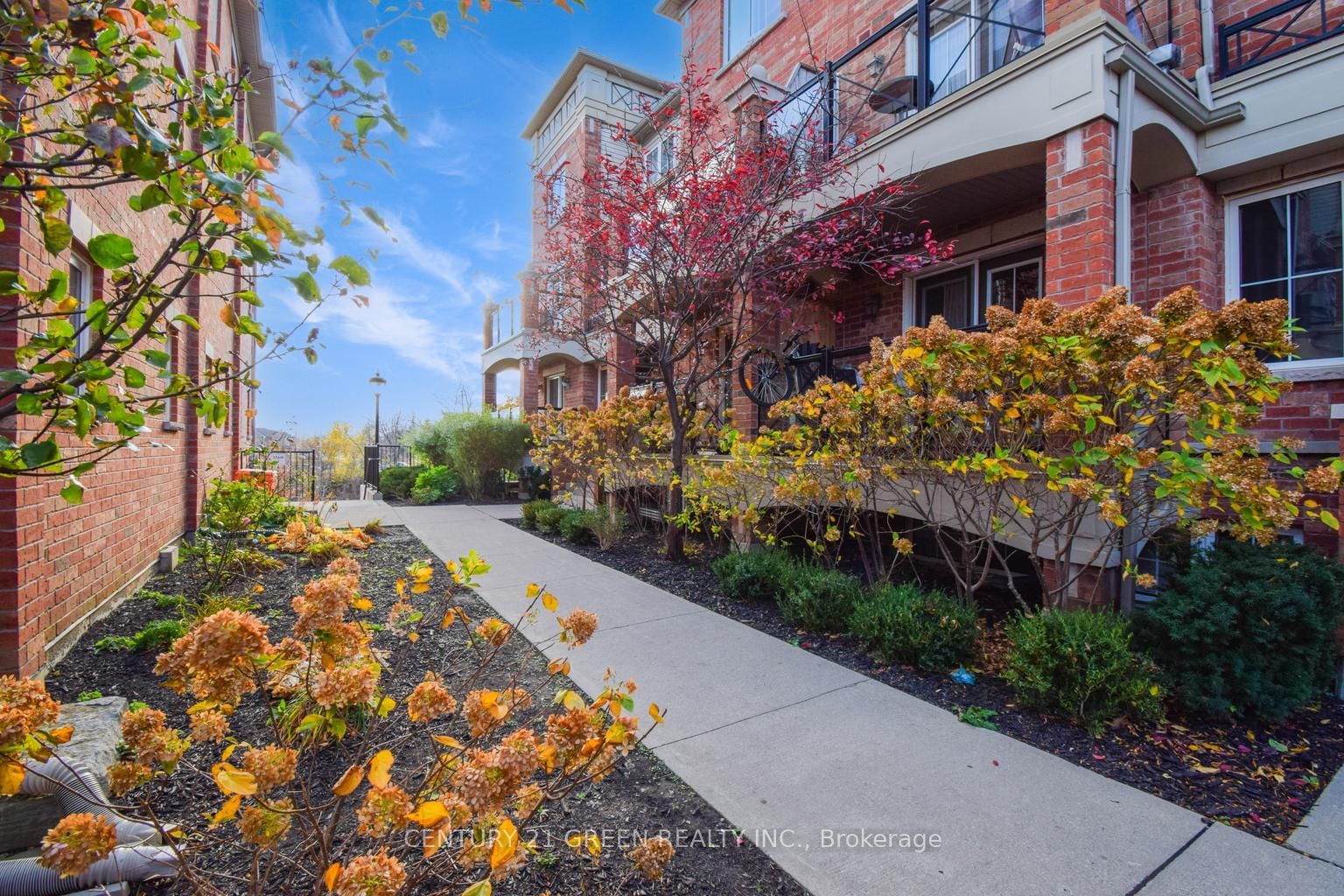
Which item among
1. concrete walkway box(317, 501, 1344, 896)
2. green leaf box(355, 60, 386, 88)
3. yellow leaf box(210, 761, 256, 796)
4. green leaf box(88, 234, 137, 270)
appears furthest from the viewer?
concrete walkway box(317, 501, 1344, 896)

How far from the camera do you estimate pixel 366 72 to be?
1602mm

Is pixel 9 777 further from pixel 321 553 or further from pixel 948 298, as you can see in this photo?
pixel 948 298

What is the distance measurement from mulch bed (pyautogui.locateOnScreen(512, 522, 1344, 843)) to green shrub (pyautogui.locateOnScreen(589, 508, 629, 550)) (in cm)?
362

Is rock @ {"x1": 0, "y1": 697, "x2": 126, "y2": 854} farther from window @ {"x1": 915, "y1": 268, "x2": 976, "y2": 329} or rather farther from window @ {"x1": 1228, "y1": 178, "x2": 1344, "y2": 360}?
window @ {"x1": 1228, "y1": 178, "x2": 1344, "y2": 360}

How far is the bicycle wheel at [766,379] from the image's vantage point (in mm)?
6766

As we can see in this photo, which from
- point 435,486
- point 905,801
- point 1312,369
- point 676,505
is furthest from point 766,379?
point 435,486

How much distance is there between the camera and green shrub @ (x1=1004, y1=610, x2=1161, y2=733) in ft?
9.60

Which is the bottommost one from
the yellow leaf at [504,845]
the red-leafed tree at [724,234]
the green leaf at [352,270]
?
the yellow leaf at [504,845]

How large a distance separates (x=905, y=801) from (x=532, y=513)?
716 cm

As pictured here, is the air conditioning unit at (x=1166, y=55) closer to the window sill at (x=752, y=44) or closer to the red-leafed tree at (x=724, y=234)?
the red-leafed tree at (x=724, y=234)

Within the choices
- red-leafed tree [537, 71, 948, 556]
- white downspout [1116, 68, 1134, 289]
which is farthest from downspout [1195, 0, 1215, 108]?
red-leafed tree [537, 71, 948, 556]

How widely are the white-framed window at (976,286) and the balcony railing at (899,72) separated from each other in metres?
1.67

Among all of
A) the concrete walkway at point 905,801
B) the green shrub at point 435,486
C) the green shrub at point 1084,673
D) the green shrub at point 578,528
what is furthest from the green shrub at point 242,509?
the green shrub at point 1084,673

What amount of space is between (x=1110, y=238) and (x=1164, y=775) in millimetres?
3224
